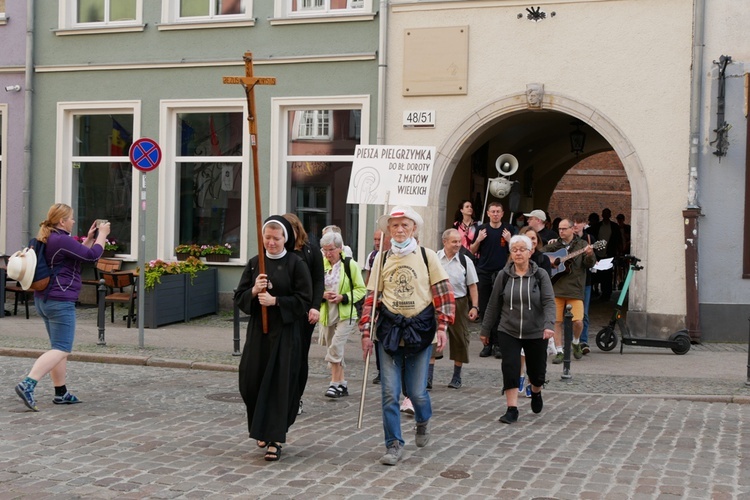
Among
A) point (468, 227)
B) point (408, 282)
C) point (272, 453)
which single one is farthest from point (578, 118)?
point (272, 453)

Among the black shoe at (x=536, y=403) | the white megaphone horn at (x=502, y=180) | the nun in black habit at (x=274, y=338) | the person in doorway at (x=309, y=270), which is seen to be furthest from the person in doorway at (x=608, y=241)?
the nun in black habit at (x=274, y=338)

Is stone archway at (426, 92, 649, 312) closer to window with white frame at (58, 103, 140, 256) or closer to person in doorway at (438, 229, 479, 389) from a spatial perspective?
person in doorway at (438, 229, 479, 389)

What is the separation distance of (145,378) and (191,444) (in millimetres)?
3708

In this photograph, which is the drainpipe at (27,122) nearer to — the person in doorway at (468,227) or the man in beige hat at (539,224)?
the person in doorway at (468,227)

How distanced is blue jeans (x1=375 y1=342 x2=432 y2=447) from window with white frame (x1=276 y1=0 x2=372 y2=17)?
33.6 feet

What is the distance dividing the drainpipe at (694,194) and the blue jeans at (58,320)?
9005 millimetres

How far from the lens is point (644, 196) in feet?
49.4

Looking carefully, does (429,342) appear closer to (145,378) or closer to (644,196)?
(145,378)

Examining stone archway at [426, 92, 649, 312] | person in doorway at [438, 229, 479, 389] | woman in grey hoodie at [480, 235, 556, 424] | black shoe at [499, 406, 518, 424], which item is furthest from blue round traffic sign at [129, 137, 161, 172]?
black shoe at [499, 406, 518, 424]

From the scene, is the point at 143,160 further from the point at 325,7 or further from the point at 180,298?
the point at 325,7

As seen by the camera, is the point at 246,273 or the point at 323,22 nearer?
the point at 246,273

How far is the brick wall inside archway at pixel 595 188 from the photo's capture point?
46.1 m

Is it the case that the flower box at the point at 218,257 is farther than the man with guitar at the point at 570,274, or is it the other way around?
the flower box at the point at 218,257

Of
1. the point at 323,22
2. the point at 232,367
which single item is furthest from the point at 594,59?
the point at 232,367
